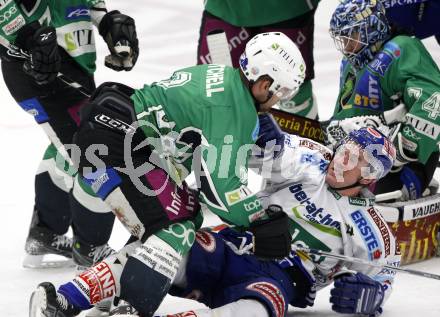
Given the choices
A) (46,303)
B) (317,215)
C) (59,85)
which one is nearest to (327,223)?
(317,215)

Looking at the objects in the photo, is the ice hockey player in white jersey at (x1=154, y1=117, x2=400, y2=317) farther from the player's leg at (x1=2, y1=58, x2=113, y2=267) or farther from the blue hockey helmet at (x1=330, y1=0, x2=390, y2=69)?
the blue hockey helmet at (x1=330, y1=0, x2=390, y2=69)

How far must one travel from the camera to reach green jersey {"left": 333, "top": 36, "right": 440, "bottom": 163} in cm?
439

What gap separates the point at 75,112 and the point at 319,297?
1077 millimetres

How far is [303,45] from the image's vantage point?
5.12 metres

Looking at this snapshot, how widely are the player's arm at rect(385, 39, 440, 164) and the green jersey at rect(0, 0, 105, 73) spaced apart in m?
1.16

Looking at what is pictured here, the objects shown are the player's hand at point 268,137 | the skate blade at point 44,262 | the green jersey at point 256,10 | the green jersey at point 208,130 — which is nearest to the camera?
the green jersey at point 208,130

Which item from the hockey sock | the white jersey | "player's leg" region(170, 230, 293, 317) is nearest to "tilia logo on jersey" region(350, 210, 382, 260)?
the white jersey

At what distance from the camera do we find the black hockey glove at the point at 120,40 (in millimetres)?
4168

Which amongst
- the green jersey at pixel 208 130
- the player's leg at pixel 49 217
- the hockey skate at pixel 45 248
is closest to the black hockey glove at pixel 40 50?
the player's leg at pixel 49 217

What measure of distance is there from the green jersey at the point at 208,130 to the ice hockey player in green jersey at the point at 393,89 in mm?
1107

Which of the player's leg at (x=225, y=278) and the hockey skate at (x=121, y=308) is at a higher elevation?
the player's leg at (x=225, y=278)

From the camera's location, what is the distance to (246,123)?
10.8 ft

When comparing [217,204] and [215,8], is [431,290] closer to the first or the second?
[217,204]

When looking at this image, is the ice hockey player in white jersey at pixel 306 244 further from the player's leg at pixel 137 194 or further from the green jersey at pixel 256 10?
the green jersey at pixel 256 10
